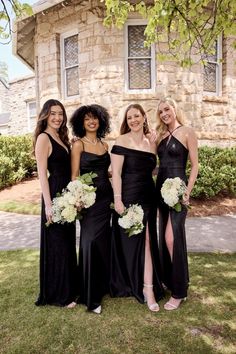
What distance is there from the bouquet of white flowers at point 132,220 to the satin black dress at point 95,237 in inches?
11.6

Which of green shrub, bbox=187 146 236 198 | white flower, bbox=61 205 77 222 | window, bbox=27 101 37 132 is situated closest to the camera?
white flower, bbox=61 205 77 222

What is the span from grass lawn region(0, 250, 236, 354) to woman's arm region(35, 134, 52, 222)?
1.04 m

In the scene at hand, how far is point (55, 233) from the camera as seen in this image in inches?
133

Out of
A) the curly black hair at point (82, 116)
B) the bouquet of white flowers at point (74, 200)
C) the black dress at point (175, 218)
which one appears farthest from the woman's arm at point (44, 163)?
the black dress at point (175, 218)

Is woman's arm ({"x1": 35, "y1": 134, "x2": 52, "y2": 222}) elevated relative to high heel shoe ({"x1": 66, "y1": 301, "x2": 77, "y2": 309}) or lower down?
elevated

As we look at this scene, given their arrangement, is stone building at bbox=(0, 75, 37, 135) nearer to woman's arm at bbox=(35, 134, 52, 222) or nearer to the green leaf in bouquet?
woman's arm at bbox=(35, 134, 52, 222)

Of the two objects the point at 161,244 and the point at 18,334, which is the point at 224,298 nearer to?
the point at 161,244

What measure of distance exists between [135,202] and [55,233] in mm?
926

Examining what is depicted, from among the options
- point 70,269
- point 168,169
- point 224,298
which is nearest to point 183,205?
point 168,169

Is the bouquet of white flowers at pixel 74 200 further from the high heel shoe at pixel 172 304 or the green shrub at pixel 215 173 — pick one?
the green shrub at pixel 215 173

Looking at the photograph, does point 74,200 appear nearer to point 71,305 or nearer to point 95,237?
point 95,237

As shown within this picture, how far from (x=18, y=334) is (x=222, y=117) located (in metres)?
8.81

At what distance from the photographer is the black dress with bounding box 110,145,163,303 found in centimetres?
342

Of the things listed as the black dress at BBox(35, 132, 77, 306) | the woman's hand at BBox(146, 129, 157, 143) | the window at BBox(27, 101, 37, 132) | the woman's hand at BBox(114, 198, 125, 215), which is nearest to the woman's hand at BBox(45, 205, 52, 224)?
the black dress at BBox(35, 132, 77, 306)
